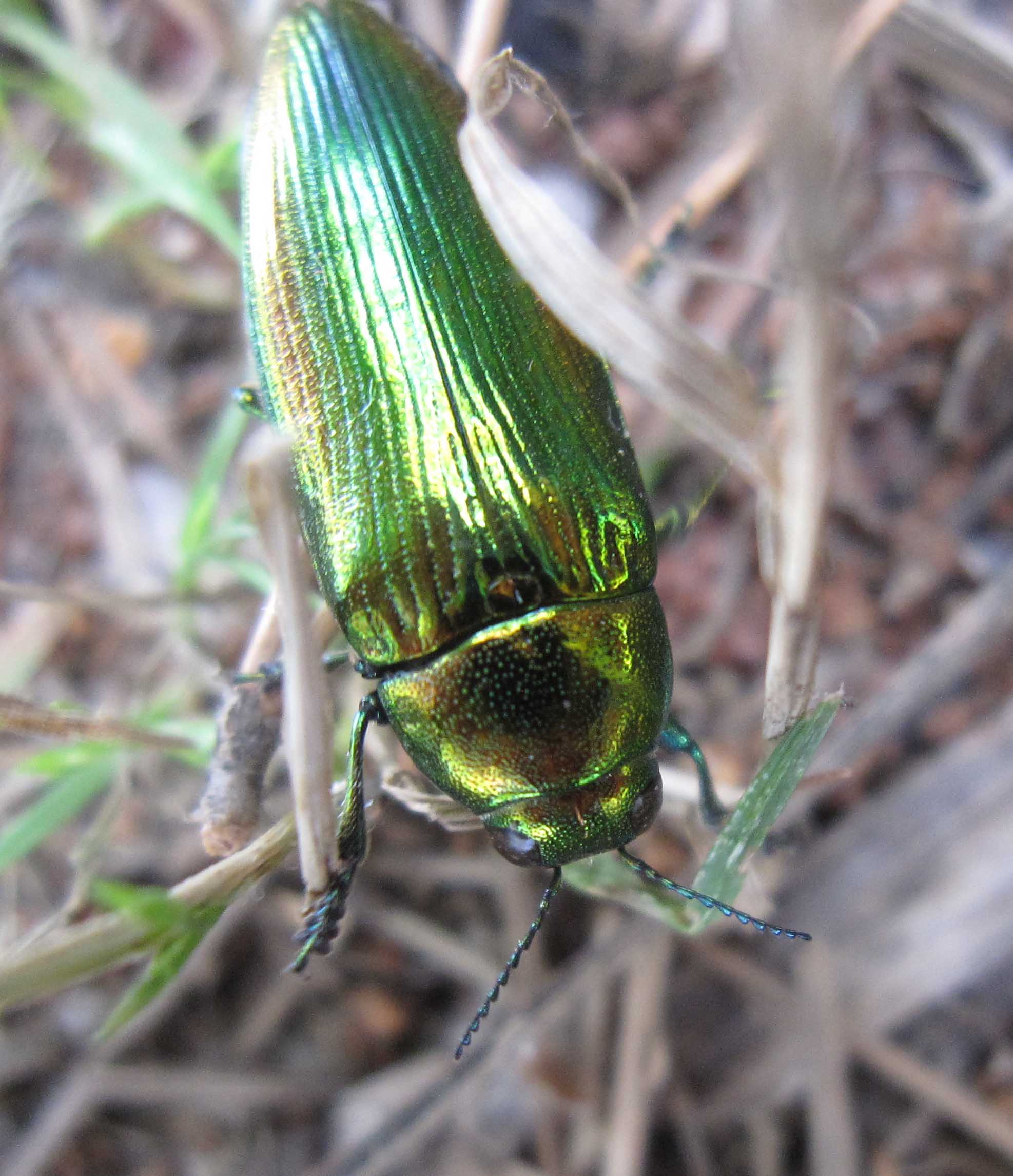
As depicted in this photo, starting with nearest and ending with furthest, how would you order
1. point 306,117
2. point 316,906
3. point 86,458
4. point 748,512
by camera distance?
point 316,906 < point 306,117 < point 748,512 < point 86,458

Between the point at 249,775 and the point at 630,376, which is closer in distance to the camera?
the point at 630,376

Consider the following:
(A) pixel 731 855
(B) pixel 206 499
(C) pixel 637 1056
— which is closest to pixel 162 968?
(A) pixel 731 855

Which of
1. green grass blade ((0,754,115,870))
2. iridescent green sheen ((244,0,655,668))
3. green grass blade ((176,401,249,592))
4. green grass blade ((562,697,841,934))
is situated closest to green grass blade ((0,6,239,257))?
green grass blade ((176,401,249,592))

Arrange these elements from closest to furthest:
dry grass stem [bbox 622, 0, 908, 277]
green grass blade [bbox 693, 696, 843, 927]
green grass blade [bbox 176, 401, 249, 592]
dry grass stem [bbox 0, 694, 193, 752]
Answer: green grass blade [bbox 693, 696, 843, 927] < dry grass stem [bbox 0, 694, 193, 752] < green grass blade [bbox 176, 401, 249, 592] < dry grass stem [bbox 622, 0, 908, 277]

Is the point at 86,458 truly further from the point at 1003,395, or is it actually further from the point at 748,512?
the point at 1003,395

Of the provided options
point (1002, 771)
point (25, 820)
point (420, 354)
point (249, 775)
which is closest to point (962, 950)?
point (1002, 771)

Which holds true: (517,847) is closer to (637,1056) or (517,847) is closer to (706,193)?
(637,1056)

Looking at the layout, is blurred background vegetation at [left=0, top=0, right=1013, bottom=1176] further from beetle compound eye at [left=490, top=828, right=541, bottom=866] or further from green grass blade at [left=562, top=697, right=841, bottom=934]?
beetle compound eye at [left=490, top=828, right=541, bottom=866]
